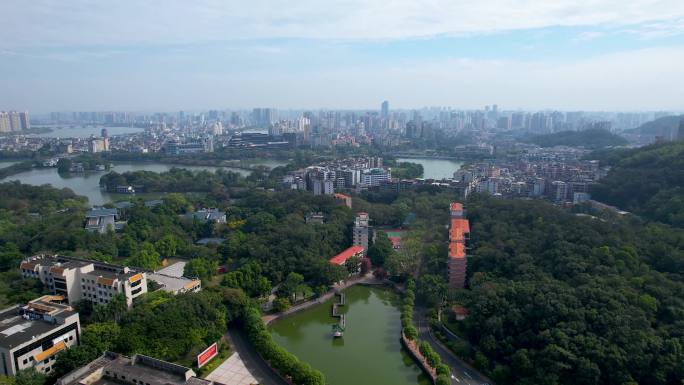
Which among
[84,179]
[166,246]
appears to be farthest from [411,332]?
[84,179]

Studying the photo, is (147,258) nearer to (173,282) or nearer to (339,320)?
(173,282)

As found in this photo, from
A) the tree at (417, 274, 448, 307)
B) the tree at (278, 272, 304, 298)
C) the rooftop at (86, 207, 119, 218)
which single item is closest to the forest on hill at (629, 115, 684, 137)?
the tree at (417, 274, 448, 307)

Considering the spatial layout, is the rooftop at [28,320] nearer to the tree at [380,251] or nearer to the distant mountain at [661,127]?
the tree at [380,251]

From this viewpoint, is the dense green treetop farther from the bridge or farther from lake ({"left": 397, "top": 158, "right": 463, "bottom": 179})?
the bridge

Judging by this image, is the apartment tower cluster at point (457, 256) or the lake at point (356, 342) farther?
the apartment tower cluster at point (457, 256)

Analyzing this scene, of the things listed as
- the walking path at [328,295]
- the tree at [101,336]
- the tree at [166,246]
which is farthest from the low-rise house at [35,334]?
the tree at [166,246]
